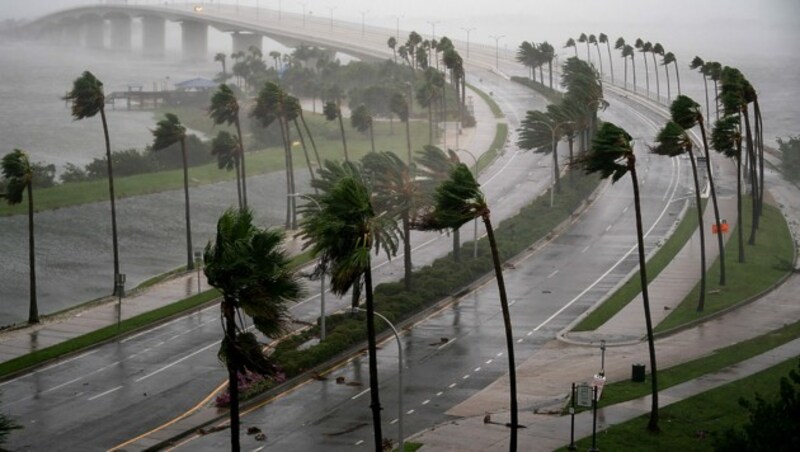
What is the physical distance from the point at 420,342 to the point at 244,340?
102 ft

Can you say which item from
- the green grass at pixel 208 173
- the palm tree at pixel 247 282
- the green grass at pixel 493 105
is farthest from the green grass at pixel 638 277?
the green grass at pixel 493 105

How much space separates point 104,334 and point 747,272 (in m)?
43.9

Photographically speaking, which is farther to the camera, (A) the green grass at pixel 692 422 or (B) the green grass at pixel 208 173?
(B) the green grass at pixel 208 173

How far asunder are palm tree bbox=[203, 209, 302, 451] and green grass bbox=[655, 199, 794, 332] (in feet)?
122

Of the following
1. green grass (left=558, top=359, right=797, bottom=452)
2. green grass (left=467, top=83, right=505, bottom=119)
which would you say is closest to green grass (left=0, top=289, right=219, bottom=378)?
green grass (left=558, top=359, right=797, bottom=452)

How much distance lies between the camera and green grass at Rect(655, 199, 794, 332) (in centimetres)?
7688

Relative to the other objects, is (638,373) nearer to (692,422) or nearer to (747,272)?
(692,422)

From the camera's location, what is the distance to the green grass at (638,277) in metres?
75.6

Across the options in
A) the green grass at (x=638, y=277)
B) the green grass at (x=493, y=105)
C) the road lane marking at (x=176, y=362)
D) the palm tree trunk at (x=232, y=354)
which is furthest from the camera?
the green grass at (x=493, y=105)

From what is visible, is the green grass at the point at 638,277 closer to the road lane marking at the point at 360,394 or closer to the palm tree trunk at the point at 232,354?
the road lane marking at the point at 360,394

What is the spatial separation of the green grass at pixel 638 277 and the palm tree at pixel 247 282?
36062 millimetres

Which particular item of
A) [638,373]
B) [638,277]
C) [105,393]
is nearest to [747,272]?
[638,277]

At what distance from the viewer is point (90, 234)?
127m

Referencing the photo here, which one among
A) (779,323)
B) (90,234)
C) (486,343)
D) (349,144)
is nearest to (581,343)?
(486,343)
